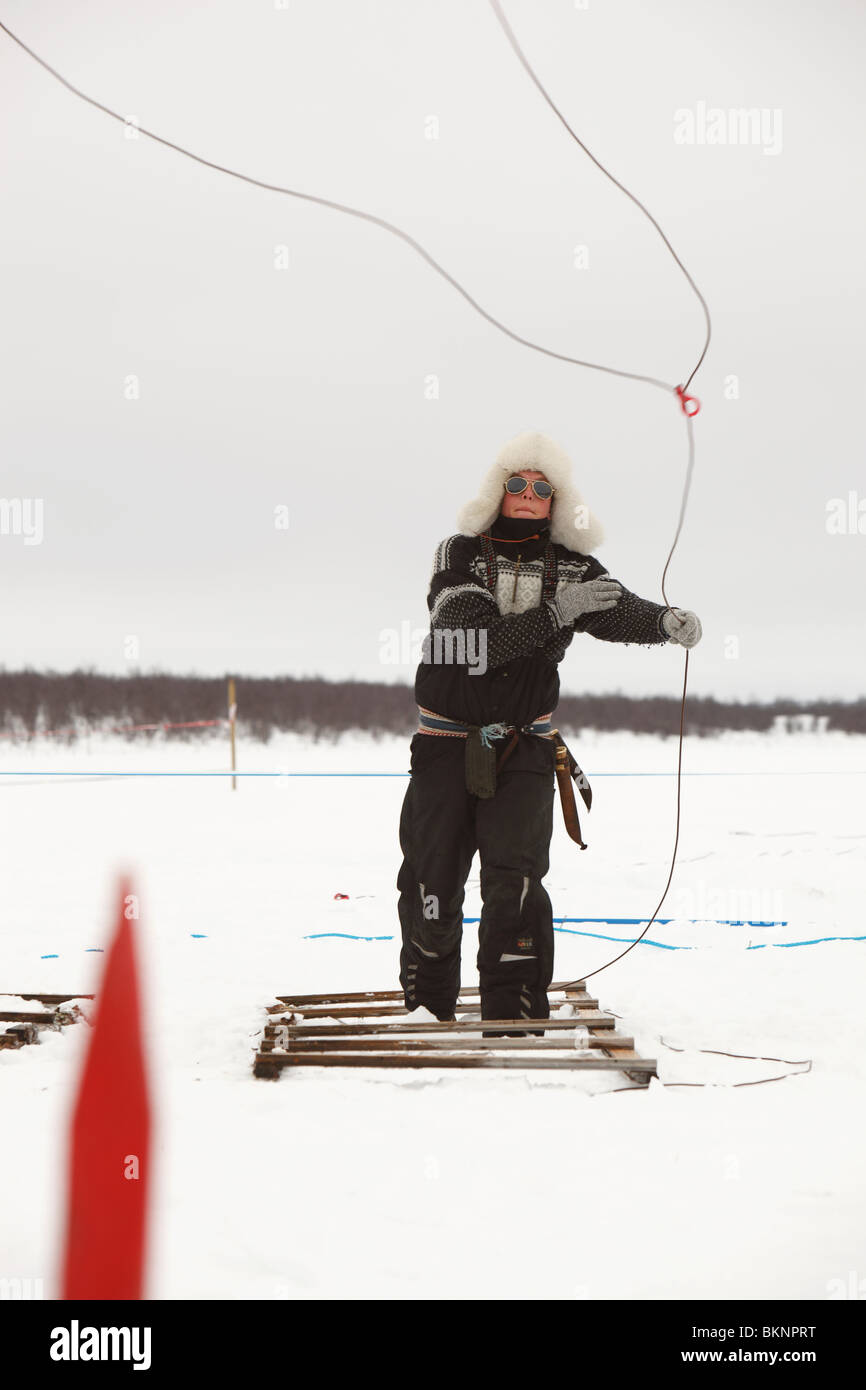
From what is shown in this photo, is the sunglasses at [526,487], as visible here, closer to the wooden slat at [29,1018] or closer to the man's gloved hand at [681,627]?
the man's gloved hand at [681,627]

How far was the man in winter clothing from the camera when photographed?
3785 millimetres

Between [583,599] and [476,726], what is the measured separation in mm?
590

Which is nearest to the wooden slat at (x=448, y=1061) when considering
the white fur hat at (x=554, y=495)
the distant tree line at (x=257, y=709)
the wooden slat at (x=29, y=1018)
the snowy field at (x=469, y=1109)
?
the snowy field at (x=469, y=1109)

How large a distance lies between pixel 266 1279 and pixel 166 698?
2856 cm

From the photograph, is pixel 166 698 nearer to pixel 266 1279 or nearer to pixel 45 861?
pixel 45 861

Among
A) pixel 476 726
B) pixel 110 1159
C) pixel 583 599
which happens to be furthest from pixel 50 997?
pixel 110 1159

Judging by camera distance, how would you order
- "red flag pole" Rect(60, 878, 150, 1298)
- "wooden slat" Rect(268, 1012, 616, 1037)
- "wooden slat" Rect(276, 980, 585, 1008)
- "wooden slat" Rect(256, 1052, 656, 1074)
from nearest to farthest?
"red flag pole" Rect(60, 878, 150, 1298) < "wooden slat" Rect(256, 1052, 656, 1074) < "wooden slat" Rect(268, 1012, 616, 1037) < "wooden slat" Rect(276, 980, 585, 1008)

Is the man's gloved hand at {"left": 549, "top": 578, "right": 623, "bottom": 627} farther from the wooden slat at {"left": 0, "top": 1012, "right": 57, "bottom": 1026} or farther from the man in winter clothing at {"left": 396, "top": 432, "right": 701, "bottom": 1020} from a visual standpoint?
the wooden slat at {"left": 0, "top": 1012, "right": 57, "bottom": 1026}

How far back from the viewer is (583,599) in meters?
3.76

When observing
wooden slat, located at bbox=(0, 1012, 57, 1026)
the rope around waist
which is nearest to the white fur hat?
the rope around waist

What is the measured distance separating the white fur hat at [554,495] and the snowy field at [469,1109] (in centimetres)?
181

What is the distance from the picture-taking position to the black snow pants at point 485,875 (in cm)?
378

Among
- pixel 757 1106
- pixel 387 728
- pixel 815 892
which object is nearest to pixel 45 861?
pixel 815 892
